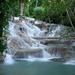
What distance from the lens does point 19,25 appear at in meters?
22.5

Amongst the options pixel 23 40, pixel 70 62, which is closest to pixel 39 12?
pixel 23 40

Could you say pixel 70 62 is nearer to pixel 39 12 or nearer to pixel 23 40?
pixel 23 40

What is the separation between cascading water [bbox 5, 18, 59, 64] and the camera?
1716cm

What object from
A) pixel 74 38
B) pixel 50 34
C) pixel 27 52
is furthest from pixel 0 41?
pixel 50 34

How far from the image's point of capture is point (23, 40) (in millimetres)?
19297

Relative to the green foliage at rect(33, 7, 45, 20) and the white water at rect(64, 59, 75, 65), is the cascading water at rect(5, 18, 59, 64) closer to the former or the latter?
the white water at rect(64, 59, 75, 65)

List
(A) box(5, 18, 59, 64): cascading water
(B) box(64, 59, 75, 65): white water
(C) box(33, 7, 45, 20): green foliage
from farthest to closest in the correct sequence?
(C) box(33, 7, 45, 20): green foliage
(A) box(5, 18, 59, 64): cascading water
(B) box(64, 59, 75, 65): white water

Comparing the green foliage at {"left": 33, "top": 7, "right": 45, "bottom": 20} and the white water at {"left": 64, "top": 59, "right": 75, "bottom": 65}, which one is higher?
the green foliage at {"left": 33, "top": 7, "right": 45, "bottom": 20}

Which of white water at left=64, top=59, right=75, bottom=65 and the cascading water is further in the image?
the cascading water

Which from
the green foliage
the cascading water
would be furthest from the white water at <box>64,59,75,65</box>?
the green foliage

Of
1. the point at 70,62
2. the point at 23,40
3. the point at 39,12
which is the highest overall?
the point at 39,12

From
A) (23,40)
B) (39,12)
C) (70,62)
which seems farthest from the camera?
(39,12)

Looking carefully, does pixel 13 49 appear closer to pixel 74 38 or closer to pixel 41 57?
pixel 41 57

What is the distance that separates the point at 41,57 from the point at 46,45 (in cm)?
197
